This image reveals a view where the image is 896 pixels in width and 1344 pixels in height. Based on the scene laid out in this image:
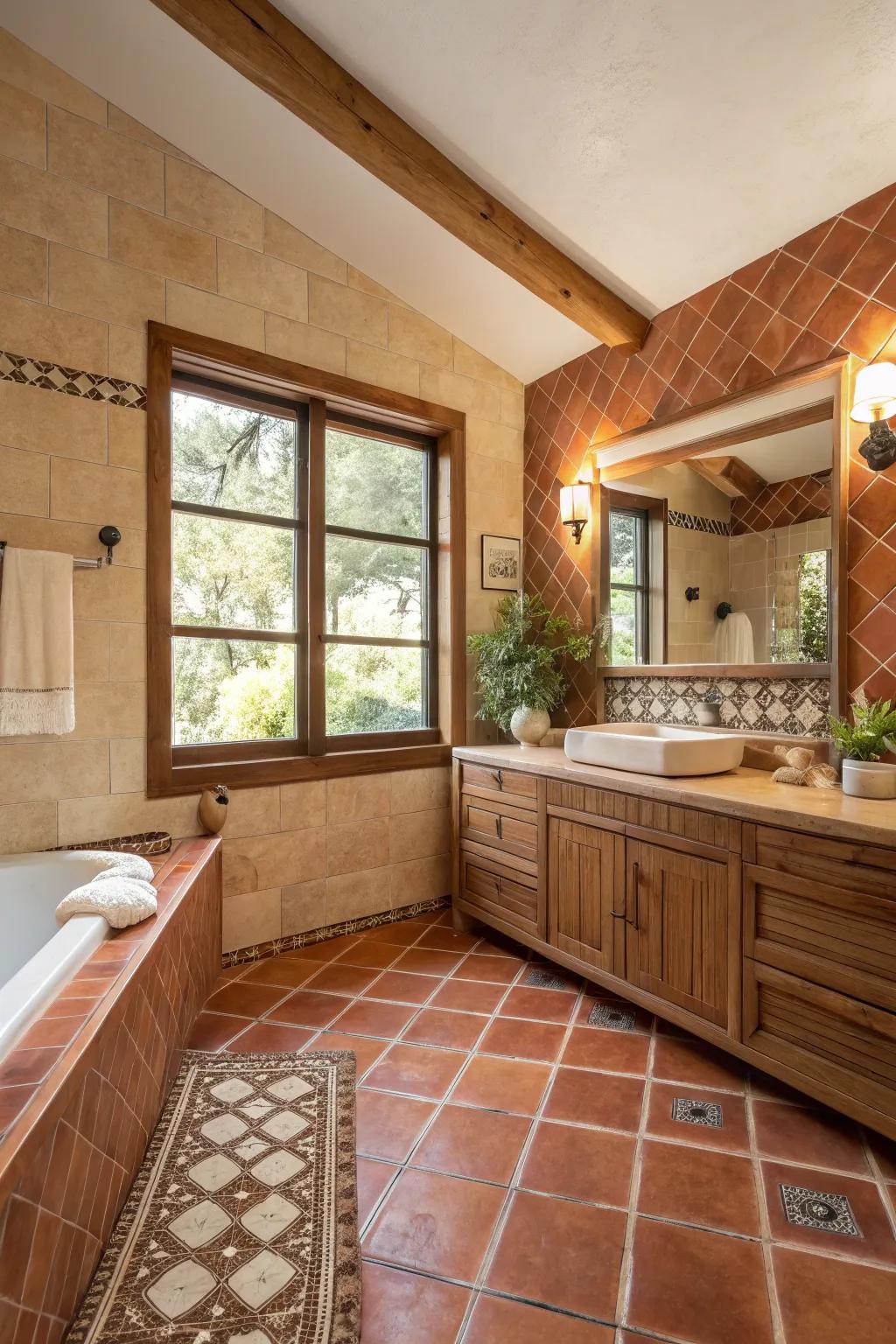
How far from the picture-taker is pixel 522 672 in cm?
316

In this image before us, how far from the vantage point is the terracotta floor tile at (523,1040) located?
7.06 feet

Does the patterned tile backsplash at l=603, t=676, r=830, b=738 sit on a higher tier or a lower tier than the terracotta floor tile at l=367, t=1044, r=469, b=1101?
higher

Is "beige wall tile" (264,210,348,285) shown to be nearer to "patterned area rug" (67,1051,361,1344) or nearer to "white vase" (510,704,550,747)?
"white vase" (510,704,550,747)

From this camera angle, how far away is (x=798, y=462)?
2418mm

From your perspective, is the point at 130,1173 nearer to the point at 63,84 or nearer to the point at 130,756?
the point at 130,756

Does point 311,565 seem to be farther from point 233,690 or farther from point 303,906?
point 303,906

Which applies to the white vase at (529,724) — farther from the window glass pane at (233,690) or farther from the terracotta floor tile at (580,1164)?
the terracotta floor tile at (580,1164)

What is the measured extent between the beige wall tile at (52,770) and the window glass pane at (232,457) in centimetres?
105

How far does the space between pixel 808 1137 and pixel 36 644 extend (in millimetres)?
2656

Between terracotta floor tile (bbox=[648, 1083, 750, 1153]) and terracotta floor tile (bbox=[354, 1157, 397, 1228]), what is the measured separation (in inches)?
27.4

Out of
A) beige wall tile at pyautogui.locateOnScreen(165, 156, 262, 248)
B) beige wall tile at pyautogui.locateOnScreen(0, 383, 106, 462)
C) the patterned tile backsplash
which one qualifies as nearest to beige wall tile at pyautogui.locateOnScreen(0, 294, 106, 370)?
beige wall tile at pyautogui.locateOnScreen(0, 383, 106, 462)

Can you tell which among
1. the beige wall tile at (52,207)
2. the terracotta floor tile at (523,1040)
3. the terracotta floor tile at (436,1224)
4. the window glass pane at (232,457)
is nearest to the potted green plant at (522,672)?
the window glass pane at (232,457)

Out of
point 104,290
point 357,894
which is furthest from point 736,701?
point 104,290

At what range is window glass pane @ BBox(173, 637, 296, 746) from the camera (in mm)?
2719
